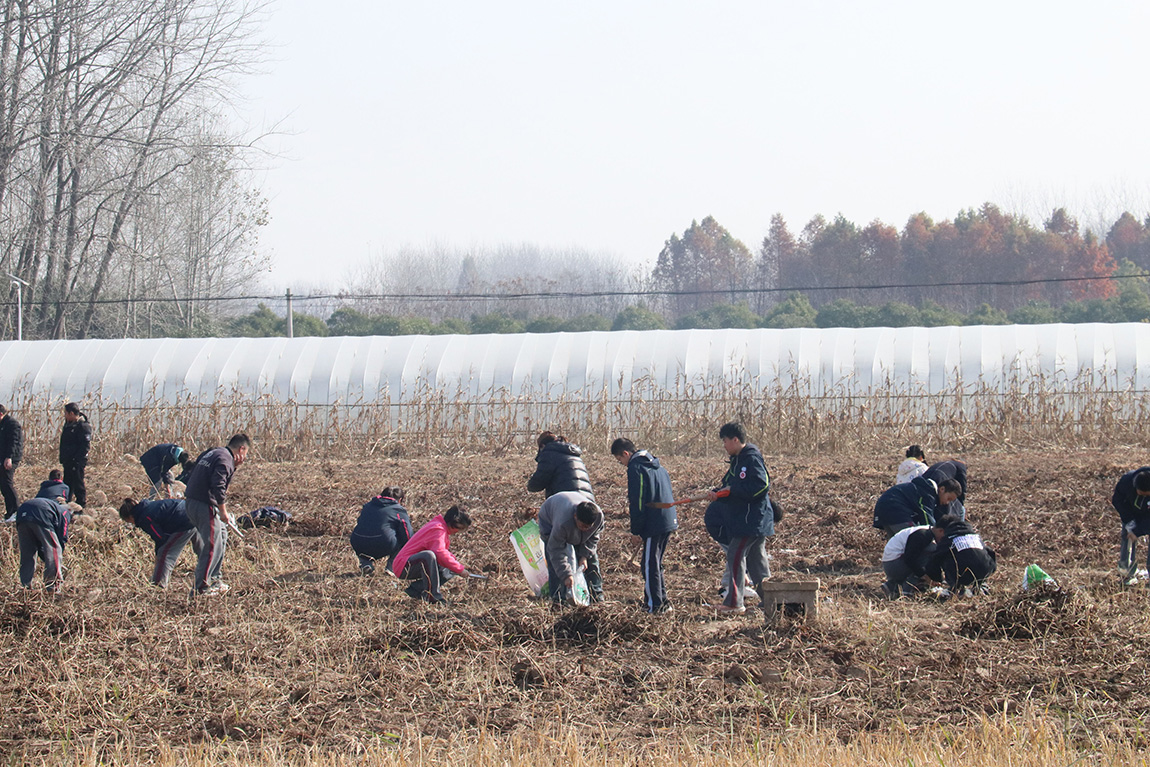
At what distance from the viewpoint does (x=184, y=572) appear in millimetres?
9891

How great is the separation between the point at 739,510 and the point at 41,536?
5756mm

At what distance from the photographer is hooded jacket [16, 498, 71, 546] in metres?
8.66

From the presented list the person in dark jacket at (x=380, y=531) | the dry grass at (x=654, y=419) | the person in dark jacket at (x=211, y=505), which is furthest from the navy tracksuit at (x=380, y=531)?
the dry grass at (x=654, y=419)

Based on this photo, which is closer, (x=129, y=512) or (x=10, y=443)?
(x=129, y=512)

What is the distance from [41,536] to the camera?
343 inches

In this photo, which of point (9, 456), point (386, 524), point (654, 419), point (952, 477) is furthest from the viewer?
point (654, 419)

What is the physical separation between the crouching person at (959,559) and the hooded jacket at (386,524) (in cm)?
458

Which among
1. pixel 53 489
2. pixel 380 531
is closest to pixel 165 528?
pixel 380 531

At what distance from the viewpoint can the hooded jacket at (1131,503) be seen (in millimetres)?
8523

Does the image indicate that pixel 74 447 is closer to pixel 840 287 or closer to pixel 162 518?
pixel 162 518

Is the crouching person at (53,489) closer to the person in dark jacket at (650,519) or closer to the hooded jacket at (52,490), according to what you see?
the hooded jacket at (52,490)

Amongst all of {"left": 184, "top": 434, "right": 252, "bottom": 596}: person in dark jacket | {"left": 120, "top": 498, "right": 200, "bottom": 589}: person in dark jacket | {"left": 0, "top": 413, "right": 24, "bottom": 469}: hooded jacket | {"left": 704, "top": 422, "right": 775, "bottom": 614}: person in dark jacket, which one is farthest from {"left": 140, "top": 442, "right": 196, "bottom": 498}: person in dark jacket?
{"left": 704, "top": 422, "right": 775, "bottom": 614}: person in dark jacket

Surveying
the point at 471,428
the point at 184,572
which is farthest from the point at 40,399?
the point at 184,572

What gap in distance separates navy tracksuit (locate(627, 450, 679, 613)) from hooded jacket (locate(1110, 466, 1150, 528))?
12.5 ft
